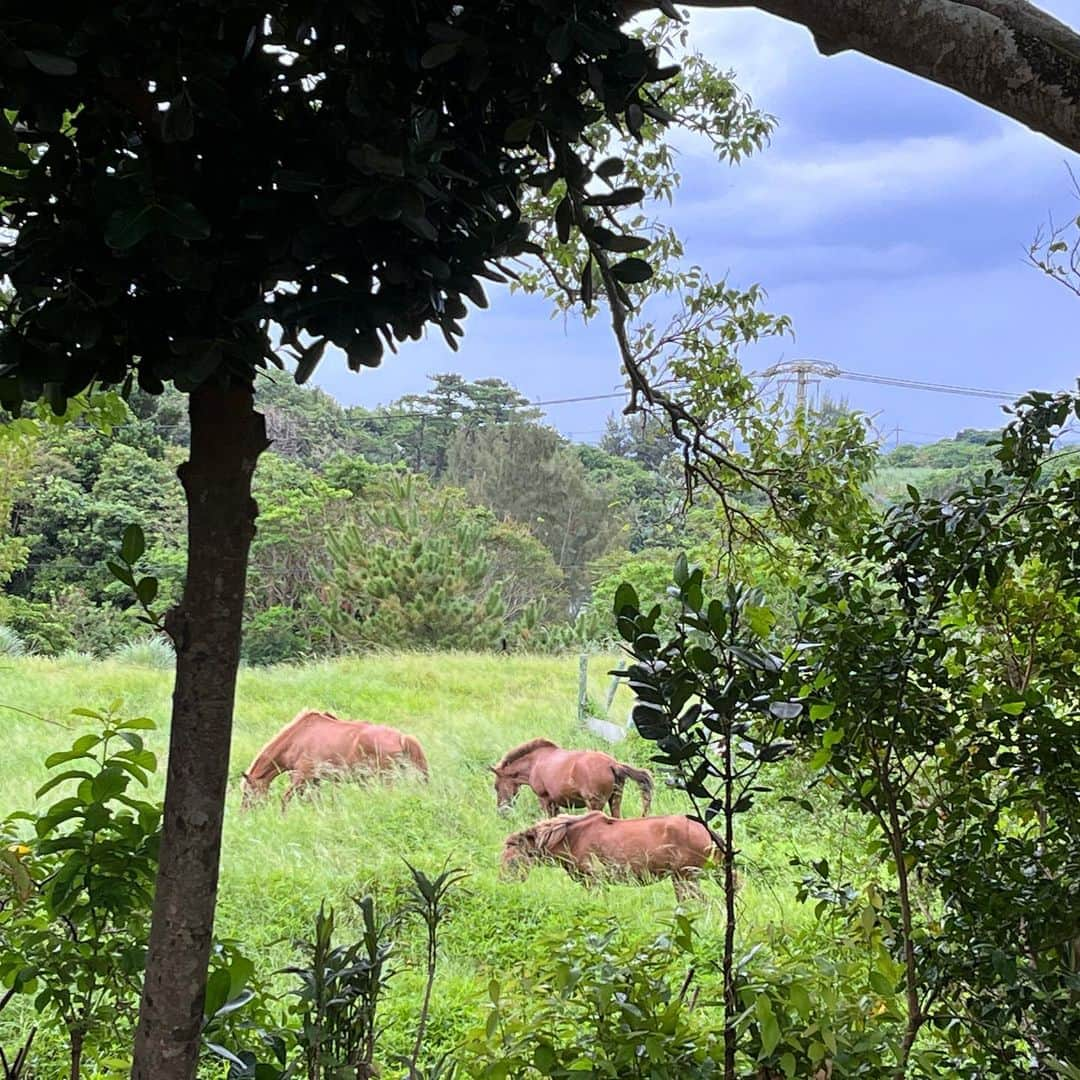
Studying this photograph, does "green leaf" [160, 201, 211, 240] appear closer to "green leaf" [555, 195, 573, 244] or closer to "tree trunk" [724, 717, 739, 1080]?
"green leaf" [555, 195, 573, 244]

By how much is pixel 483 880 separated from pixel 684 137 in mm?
1905

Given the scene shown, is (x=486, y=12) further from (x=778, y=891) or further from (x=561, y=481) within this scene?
(x=561, y=481)

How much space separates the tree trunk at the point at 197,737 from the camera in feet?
2.02

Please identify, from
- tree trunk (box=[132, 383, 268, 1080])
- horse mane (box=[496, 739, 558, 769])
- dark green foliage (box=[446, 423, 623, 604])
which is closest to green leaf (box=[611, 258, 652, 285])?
tree trunk (box=[132, 383, 268, 1080])

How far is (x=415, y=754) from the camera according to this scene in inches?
121

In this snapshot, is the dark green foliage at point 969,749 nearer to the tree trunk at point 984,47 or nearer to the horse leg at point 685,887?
the tree trunk at point 984,47

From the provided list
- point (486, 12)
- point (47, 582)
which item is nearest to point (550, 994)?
point (486, 12)

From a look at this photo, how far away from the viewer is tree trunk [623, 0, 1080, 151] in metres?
0.69

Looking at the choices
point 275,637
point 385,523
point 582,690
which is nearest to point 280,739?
point 582,690

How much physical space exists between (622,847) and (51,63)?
2303 millimetres

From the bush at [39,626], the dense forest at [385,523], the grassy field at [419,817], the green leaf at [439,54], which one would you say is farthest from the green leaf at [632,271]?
the bush at [39,626]

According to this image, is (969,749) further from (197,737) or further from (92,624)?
(92,624)

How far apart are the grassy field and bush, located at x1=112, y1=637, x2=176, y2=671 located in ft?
0.41

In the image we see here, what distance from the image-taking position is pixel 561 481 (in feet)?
17.1
